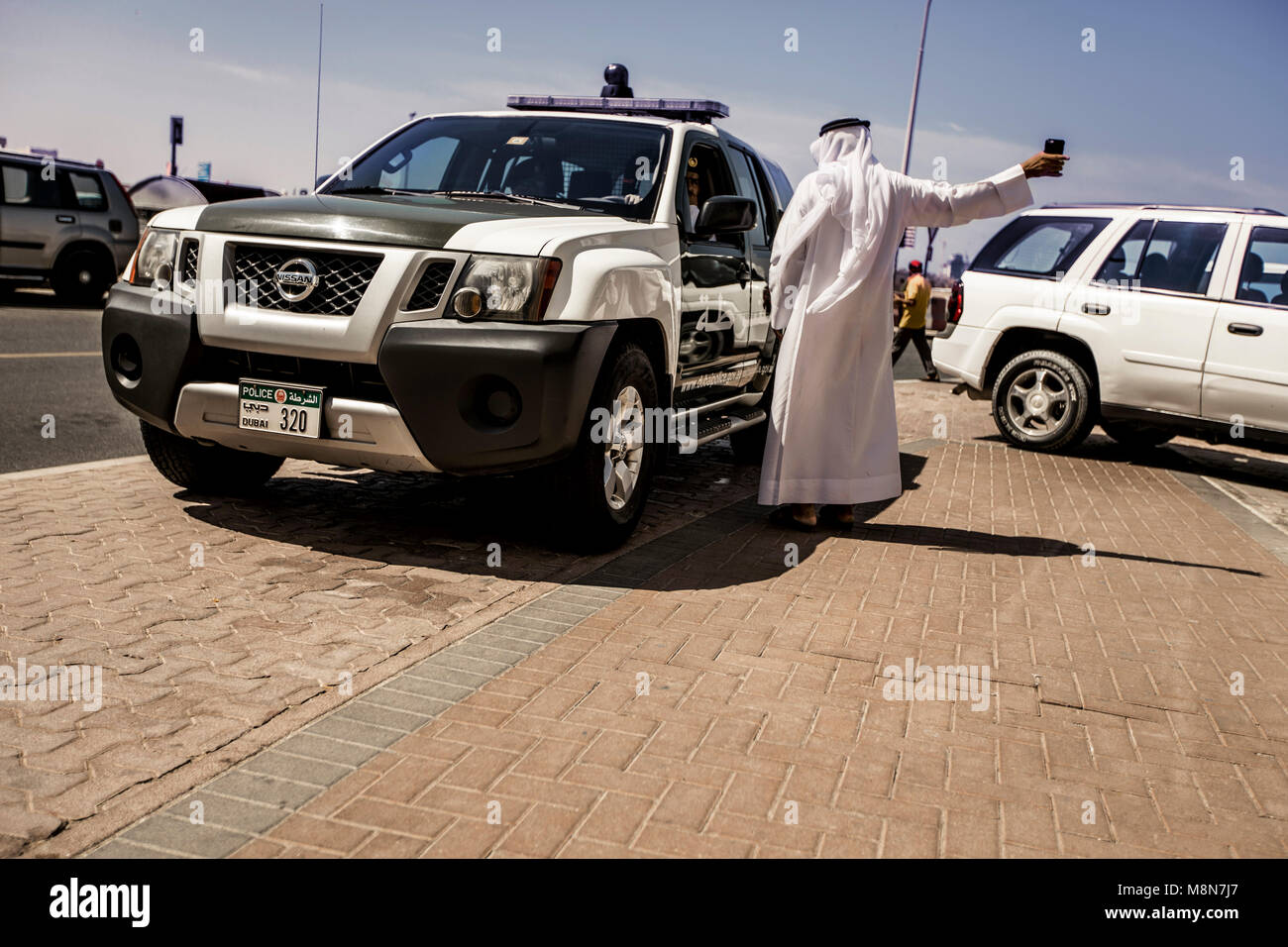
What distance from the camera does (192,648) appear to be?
149 inches

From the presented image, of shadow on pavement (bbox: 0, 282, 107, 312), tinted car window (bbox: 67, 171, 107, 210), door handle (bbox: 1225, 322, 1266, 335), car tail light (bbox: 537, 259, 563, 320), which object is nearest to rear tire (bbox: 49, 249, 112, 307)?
shadow on pavement (bbox: 0, 282, 107, 312)

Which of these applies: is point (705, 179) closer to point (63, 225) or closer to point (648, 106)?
point (648, 106)

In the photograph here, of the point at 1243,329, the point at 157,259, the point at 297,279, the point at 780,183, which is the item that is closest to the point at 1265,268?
the point at 1243,329

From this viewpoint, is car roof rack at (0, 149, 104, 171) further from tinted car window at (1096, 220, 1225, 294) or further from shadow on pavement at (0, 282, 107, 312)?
tinted car window at (1096, 220, 1225, 294)

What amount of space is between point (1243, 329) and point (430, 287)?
7104mm

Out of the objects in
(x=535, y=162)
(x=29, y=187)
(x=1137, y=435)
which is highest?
(x=535, y=162)

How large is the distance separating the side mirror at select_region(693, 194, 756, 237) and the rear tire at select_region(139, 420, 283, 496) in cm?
241

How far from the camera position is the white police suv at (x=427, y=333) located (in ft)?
15.2

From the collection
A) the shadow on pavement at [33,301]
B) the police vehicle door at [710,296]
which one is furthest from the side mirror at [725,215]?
the shadow on pavement at [33,301]

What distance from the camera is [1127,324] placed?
9.68 m

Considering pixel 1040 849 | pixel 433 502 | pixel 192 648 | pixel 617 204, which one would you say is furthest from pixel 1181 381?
pixel 192 648

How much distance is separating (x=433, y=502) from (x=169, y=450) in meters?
1.35

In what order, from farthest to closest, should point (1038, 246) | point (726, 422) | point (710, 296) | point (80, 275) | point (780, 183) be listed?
point (80, 275) < point (1038, 246) < point (780, 183) < point (726, 422) < point (710, 296)

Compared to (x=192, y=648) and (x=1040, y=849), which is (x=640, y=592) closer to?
(x=192, y=648)
